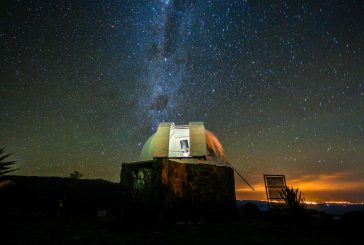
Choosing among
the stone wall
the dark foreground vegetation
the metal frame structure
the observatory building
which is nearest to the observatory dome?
the observatory building

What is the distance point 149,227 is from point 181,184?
3071 mm

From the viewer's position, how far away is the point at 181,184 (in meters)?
11.6

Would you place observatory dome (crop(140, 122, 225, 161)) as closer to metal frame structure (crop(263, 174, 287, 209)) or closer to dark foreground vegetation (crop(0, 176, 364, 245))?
metal frame structure (crop(263, 174, 287, 209))

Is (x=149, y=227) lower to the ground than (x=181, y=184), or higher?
lower

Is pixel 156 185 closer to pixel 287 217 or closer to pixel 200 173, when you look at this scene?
pixel 200 173

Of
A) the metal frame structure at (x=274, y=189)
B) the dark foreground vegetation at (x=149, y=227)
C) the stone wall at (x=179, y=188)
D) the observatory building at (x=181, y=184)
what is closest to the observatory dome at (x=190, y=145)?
the observatory building at (x=181, y=184)

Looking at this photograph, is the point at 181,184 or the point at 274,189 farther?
the point at 274,189

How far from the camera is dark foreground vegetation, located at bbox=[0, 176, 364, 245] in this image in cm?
634

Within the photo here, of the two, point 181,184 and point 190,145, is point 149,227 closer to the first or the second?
point 181,184

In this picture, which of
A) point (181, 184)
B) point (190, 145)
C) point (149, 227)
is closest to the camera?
point (149, 227)

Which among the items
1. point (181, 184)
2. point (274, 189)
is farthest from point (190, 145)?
point (274, 189)

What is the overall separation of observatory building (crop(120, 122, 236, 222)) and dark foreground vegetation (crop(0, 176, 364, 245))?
1.77 ft

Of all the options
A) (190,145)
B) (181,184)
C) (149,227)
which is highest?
(190,145)

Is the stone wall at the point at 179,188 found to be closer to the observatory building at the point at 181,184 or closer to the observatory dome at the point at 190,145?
the observatory building at the point at 181,184
